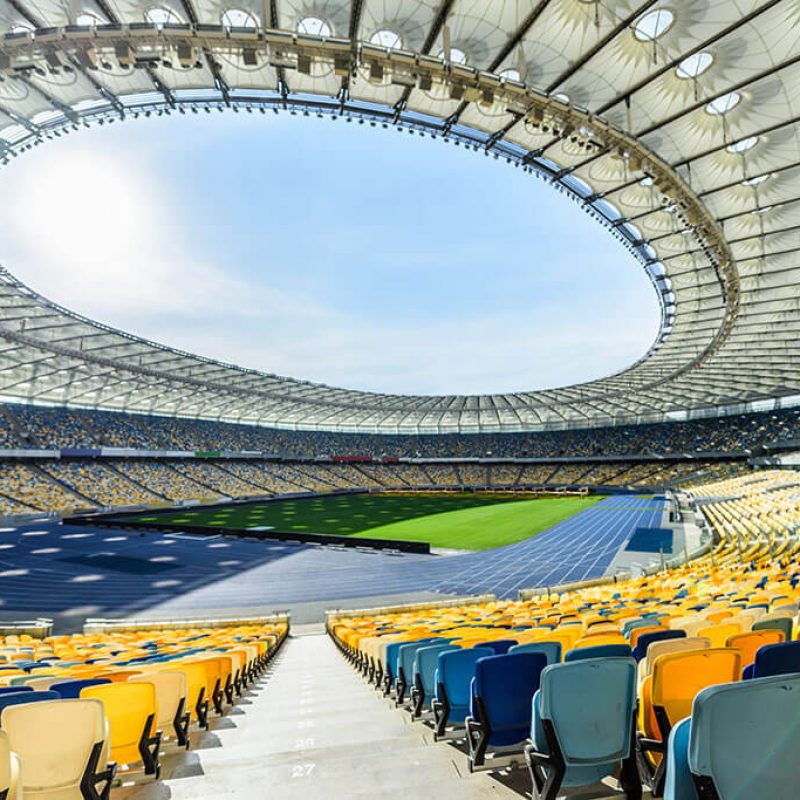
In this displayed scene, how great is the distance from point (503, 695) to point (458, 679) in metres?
0.85

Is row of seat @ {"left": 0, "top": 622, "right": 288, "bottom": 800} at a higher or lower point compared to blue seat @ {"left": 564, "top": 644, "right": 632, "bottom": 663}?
lower

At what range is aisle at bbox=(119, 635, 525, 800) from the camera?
3.22 meters

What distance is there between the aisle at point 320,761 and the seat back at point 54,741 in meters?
0.80

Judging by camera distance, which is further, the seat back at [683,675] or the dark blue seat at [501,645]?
the dark blue seat at [501,645]

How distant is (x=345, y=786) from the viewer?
3340mm

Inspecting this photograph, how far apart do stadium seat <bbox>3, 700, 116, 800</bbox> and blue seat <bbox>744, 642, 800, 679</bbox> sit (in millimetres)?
3761

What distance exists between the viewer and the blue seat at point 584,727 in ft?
8.52

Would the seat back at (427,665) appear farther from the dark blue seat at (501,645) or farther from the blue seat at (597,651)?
the blue seat at (597,651)

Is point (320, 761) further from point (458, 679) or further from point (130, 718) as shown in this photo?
point (130, 718)

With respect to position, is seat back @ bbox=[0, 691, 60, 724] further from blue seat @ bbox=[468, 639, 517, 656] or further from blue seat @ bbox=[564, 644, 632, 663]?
blue seat @ bbox=[564, 644, 632, 663]

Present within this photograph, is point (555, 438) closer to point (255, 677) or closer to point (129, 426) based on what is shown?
point (129, 426)

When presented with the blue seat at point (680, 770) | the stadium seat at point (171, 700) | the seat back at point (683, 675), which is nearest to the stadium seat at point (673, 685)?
the seat back at point (683, 675)

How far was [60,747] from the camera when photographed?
2.70 meters

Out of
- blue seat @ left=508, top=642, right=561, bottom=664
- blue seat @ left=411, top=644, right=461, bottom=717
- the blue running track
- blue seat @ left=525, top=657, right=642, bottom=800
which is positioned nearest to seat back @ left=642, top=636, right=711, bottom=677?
blue seat @ left=508, top=642, right=561, bottom=664
